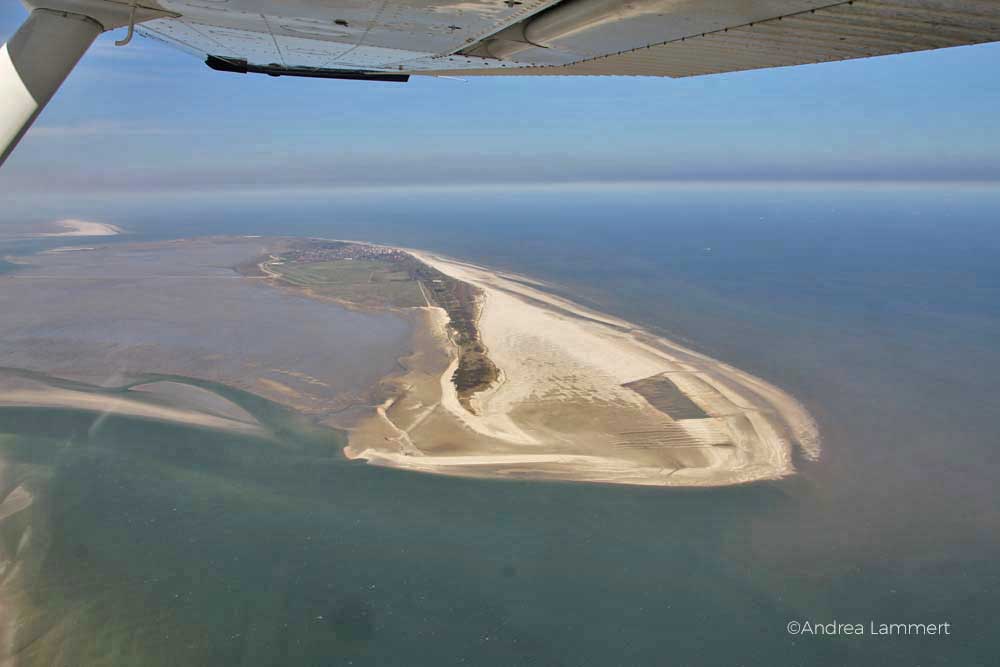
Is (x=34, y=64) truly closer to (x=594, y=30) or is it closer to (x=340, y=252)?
(x=594, y=30)

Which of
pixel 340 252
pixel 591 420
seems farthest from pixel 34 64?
pixel 340 252

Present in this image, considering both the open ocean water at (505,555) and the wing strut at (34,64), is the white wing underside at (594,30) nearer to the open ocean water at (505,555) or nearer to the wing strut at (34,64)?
the wing strut at (34,64)

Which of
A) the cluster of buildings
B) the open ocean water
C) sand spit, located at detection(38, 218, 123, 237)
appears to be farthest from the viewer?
sand spit, located at detection(38, 218, 123, 237)

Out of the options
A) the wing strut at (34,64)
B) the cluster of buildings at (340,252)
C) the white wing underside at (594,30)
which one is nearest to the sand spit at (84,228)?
the cluster of buildings at (340,252)

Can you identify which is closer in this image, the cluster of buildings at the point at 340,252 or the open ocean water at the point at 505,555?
the open ocean water at the point at 505,555

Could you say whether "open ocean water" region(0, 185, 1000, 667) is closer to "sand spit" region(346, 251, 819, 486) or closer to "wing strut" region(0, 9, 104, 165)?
"sand spit" region(346, 251, 819, 486)

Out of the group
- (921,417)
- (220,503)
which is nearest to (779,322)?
(921,417)

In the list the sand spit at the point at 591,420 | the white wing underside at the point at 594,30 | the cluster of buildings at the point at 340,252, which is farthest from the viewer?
the cluster of buildings at the point at 340,252

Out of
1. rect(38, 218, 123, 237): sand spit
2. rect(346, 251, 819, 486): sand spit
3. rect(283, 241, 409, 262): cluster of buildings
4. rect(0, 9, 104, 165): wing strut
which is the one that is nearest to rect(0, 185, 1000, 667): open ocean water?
rect(346, 251, 819, 486): sand spit
